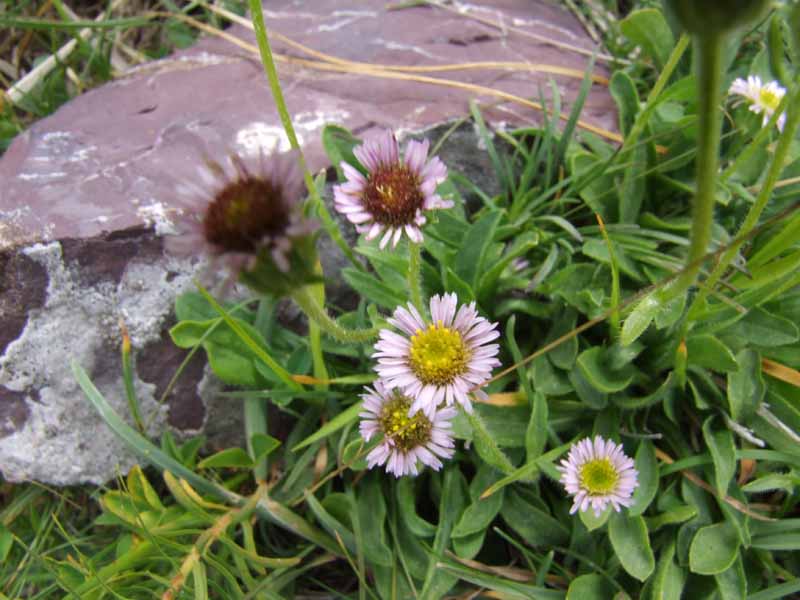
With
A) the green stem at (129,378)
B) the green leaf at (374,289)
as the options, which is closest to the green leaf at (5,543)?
the green stem at (129,378)

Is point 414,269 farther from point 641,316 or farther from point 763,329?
point 763,329

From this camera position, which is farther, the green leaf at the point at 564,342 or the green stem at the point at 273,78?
the green leaf at the point at 564,342

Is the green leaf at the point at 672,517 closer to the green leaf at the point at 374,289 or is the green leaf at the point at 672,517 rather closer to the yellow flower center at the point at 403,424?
the yellow flower center at the point at 403,424

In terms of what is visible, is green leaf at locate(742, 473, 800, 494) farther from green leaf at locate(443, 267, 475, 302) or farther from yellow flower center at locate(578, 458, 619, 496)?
green leaf at locate(443, 267, 475, 302)

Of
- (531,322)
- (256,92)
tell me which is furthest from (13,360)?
(531,322)

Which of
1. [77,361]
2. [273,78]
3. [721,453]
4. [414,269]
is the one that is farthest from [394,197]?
[77,361]

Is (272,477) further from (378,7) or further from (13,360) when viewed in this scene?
(378,7)

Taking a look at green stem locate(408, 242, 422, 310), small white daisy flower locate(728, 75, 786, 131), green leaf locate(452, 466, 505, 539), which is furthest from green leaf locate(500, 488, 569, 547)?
small white daisy flower locate(728, 75, 786, 131)
